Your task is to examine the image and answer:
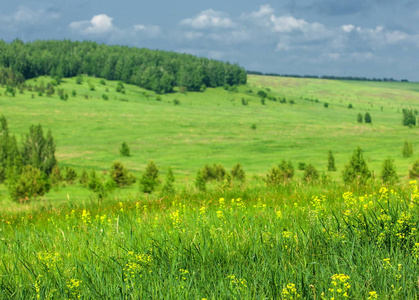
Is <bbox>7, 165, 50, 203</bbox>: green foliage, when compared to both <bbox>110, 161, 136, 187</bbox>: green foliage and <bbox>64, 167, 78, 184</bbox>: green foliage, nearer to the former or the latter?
<bbox>110, 161, 136, 187</bbox>: green foliage

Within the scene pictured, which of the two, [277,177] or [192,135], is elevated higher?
[277,177]

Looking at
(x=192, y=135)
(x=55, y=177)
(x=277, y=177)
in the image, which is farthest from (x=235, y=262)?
(x=192, y=135)

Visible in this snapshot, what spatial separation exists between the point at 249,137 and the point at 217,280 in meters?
134

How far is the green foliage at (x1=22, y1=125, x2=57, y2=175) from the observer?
71.6 m

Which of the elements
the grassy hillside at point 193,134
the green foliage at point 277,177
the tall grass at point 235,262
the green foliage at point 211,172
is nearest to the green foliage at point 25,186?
the green foliage at point 211,172

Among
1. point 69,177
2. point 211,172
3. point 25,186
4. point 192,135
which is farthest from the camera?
point 192,135

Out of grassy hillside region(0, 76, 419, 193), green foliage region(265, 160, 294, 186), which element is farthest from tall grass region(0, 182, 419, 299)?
grassy hillside region(0, 76, 419, 193)

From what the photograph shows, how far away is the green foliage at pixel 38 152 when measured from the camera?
2820 inches

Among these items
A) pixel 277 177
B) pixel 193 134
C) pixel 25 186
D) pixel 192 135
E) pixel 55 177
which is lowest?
pixel 55 177

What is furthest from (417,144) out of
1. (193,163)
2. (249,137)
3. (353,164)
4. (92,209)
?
(92,209)

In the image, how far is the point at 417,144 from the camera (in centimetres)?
11900

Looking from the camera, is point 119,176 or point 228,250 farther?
point 119,176

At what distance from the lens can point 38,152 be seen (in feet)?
237

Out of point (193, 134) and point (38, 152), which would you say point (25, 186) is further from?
point (193, 134)
